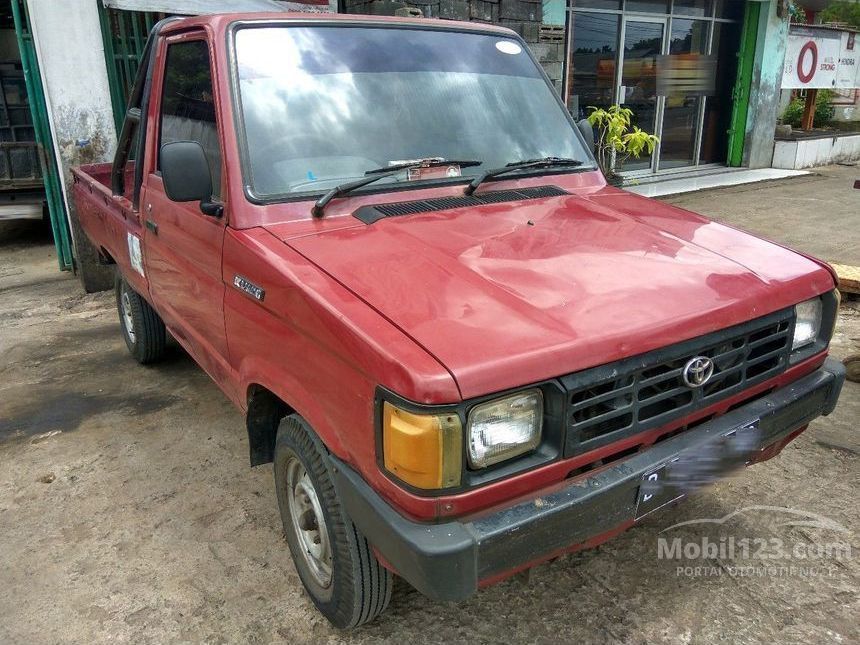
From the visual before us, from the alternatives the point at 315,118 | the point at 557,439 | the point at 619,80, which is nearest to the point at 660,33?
the point at 619,80

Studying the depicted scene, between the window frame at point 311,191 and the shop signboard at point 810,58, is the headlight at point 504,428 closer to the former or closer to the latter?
the window frame at point 311,191

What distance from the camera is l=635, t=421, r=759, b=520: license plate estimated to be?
203cm

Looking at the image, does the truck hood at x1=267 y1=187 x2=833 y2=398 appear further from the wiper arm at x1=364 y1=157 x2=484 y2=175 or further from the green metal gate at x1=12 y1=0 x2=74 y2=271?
the green metal gate at x1=12 y1=0 x2=74 y2=271

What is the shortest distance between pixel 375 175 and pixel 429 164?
253 millimetres

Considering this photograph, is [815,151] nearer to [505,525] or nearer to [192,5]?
[192,5]

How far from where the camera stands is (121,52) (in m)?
6.29

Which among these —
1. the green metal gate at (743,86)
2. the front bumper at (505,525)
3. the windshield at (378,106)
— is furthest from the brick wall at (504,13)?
the green metal gate at (743,86)

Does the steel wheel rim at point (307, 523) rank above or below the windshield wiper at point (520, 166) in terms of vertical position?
below

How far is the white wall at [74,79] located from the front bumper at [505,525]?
17.3 ft

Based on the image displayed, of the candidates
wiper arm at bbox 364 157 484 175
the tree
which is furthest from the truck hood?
the tree

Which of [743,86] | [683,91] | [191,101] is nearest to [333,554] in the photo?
[191,101]

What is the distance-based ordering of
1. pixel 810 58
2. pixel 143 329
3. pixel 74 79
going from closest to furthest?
pixel 143 329 → pixel 74 79 → pixel 810 58

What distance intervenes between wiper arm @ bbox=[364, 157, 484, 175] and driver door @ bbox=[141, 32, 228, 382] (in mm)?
622

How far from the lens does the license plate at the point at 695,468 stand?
203cm
